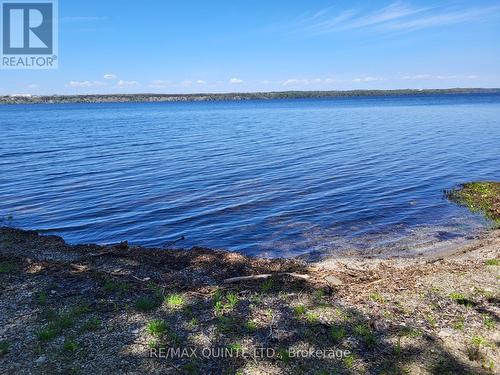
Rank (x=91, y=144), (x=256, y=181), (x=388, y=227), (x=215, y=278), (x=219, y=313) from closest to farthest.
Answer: (x=219, y=313)
(x=215, y=278)
(x=388, y=227)
(x=256, y=181)
(x=91, y=144)

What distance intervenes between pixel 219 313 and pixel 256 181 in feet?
55.9

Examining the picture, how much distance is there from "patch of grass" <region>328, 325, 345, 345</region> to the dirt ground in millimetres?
40

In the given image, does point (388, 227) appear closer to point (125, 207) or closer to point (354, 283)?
point (354, 283)

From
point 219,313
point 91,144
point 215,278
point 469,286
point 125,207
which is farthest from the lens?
point 91,144

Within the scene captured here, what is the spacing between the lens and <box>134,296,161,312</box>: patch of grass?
8796 mm

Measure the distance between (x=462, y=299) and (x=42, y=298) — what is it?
30.5 ft

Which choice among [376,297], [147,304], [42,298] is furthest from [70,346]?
[376,297]

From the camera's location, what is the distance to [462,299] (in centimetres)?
914

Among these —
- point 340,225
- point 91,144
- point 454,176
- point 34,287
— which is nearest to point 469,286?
point 340,225

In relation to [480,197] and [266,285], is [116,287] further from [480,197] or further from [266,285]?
[480,197]

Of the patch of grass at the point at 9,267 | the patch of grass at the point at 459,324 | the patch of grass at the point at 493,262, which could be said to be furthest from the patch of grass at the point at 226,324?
the patch of grass at the point at 493,262

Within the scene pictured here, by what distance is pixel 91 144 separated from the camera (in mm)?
45031

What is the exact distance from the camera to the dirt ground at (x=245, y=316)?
7055 mm

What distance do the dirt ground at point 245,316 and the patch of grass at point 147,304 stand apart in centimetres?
3
